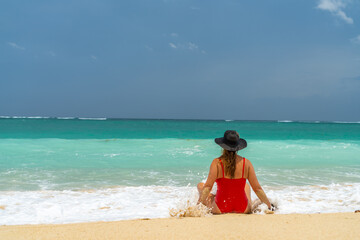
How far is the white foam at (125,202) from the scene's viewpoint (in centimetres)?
417

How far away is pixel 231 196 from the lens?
144 inches

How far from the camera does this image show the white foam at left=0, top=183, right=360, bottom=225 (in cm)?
417

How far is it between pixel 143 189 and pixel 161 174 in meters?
1.92

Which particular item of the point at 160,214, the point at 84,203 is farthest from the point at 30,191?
the point at 160,214

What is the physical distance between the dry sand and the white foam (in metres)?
0.97

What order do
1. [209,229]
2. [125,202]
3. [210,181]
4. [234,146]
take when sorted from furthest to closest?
[125,202] < [210,181] < [234,146] < [209,229]

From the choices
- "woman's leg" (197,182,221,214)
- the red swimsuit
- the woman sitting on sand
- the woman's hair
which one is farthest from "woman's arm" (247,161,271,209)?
"woman's leg" (197,182,221,214)

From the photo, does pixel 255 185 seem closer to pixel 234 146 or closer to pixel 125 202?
pixel 234 146

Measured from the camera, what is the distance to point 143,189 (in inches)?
237

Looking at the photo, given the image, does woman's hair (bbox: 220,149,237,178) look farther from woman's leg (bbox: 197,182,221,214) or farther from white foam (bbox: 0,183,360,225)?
white foam (bbox: 0,183,360,225)

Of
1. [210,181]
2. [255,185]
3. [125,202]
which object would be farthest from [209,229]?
[125,202]

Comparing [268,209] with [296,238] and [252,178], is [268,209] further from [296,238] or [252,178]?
[296,238]

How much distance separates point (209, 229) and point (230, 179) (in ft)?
2.89

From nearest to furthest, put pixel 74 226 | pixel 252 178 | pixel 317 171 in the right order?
pixel 74 226
pixel 252 178
pixel 317 171
